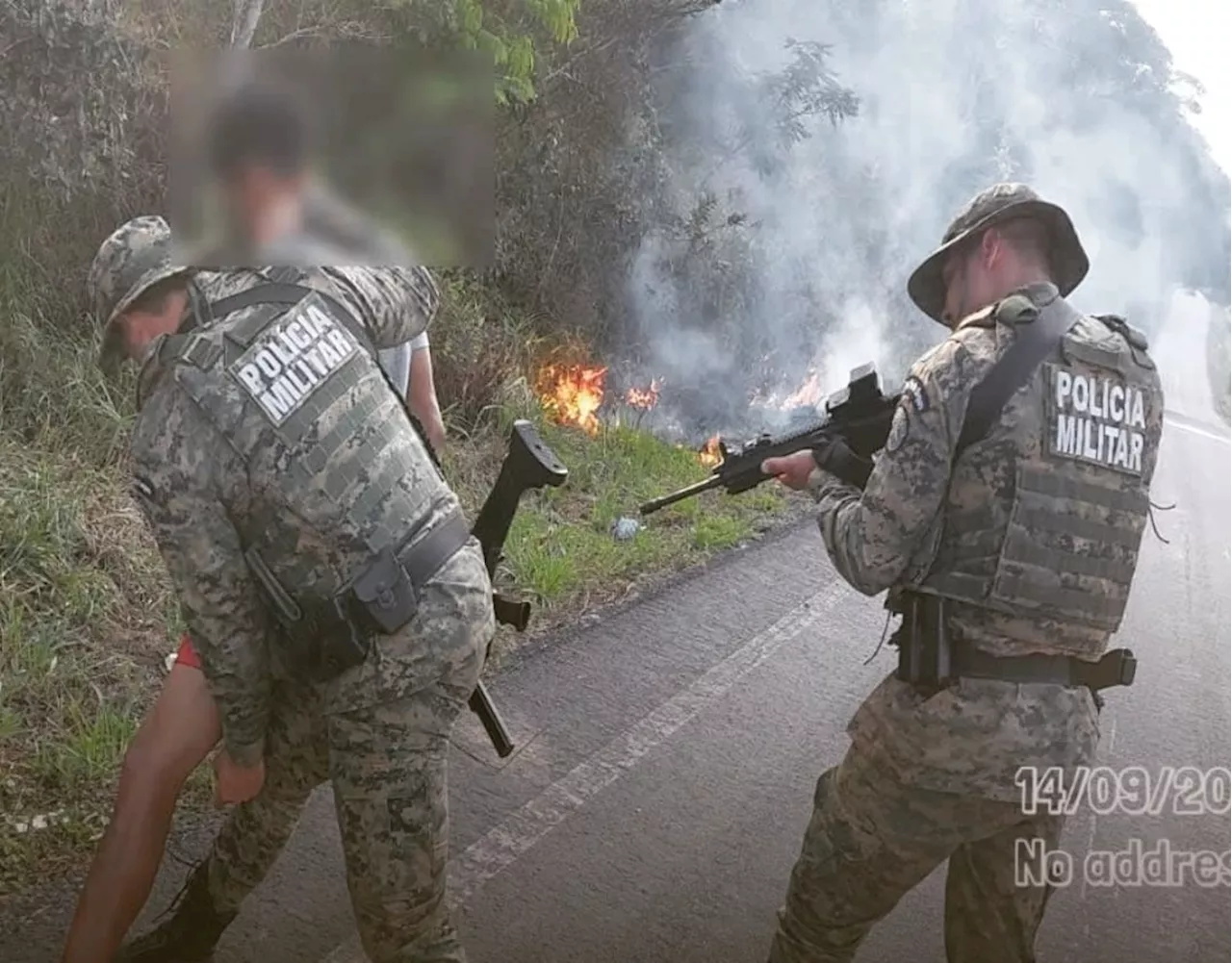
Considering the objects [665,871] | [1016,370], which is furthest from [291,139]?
[665,871]

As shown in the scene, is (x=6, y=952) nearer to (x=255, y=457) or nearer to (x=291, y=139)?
(x=255, y=457)

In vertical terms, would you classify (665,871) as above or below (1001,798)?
below

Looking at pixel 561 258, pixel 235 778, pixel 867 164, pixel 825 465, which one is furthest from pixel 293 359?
pixel 867 164

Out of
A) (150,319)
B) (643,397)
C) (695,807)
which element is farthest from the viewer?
(643,397)

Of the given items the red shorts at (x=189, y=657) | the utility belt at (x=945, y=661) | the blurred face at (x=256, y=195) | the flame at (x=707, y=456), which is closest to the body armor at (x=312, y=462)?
the blurred face at (x=256, y=195)

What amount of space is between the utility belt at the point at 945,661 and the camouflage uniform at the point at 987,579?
17 mm

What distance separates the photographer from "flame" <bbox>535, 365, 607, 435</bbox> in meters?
8.31

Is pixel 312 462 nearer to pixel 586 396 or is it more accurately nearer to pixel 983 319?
pixel 983 319

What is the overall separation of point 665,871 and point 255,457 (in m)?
2.10

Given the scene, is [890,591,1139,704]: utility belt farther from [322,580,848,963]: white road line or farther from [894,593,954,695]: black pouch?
[322,580,848,963]: white road line

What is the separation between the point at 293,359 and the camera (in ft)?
6.76

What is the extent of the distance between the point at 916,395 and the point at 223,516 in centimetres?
141

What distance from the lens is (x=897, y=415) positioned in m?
2.44
